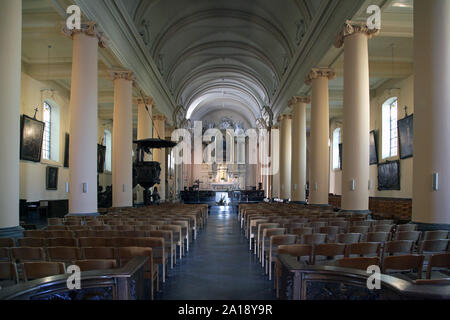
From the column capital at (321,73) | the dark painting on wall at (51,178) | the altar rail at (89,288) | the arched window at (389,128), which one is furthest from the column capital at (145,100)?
the altar rail at (89,288)

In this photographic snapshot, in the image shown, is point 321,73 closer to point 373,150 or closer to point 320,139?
point 320,139

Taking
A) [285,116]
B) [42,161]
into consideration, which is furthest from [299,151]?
[42,161]

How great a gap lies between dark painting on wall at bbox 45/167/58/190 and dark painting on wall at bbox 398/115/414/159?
16568 mm

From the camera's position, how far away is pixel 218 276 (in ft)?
17.7

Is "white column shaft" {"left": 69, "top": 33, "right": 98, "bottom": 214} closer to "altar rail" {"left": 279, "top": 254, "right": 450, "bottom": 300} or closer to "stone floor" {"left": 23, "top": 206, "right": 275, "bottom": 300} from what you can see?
"stone floor" {"left": 23, "top": 206, "right": 275, "bottom": 300}

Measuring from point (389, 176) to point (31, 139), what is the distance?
54.2 ft

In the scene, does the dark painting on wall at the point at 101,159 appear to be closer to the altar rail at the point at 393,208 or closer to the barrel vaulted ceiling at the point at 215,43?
the barrel vaulted ceiling at the point at 215,43

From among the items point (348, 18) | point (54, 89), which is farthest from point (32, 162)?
point (348, 18)

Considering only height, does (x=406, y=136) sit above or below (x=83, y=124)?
above

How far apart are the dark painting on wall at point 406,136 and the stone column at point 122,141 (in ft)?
38.4

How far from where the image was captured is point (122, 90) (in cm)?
1345

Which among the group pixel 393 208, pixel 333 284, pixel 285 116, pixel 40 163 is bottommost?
pixel 393 208

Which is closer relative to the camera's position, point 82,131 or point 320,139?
point 82,131

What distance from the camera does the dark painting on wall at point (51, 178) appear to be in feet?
53.1
